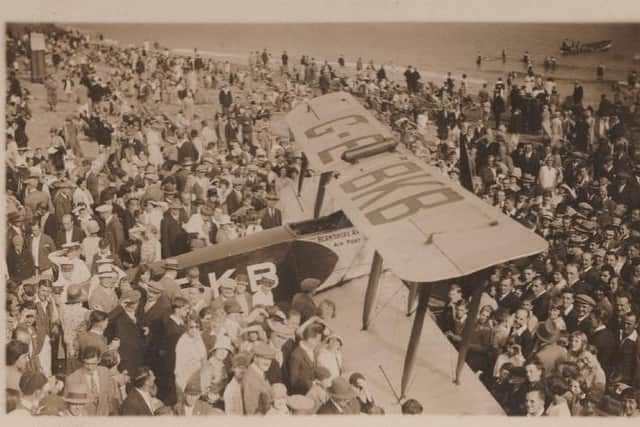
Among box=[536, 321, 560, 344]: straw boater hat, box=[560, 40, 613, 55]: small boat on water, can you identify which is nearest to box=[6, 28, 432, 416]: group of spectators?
box=[536, 321, 560, 344]: straw boater hat

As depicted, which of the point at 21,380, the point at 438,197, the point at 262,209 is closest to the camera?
the point at 438,197

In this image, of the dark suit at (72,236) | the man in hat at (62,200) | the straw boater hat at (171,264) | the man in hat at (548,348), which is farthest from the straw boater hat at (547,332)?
the man in hat at (62,200)

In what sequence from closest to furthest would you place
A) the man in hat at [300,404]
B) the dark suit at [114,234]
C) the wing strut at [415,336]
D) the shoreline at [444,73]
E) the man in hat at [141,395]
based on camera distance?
the wing strut at [415,336] < the man in hat at [141,395] < the man in hat at [300,404] < the dark suit at [114,234] < the shoreline at [444,73]

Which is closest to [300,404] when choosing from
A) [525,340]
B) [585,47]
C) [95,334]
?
[95,334]

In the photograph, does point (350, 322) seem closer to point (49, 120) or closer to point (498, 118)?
point (498, 118)

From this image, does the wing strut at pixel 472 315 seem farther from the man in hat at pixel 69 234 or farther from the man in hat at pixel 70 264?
the man in hat at pixel 69 234

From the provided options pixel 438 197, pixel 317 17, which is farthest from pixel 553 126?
pixel 317 17
